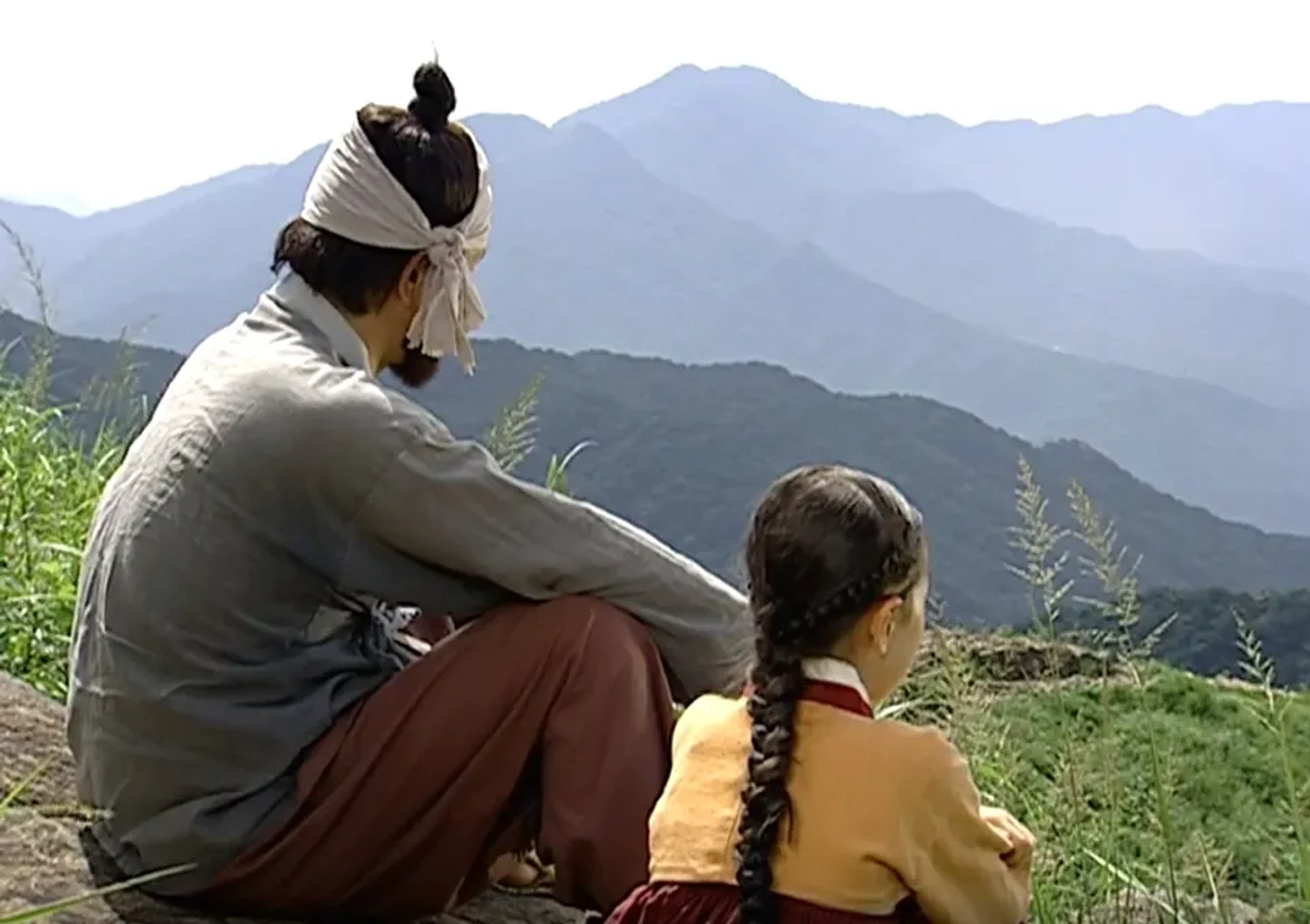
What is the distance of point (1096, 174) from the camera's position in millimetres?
74688

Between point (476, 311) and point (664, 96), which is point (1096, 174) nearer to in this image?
point (664, 96)

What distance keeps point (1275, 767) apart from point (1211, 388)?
5408 centimetres

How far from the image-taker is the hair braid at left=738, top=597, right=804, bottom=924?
1.72m

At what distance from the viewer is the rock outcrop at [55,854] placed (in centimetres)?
206

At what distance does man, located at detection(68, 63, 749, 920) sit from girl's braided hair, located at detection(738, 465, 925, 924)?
13.2 inches

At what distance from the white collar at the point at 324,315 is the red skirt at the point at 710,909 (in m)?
0.81

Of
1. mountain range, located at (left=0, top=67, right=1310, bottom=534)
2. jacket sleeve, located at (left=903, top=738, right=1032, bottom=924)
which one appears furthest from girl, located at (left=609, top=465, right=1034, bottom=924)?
mountain range, located at (left=0, top=67, right=1310, bottom=534)

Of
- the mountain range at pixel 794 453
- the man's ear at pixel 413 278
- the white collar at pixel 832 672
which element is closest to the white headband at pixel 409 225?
the man's ear at pixel 413 278

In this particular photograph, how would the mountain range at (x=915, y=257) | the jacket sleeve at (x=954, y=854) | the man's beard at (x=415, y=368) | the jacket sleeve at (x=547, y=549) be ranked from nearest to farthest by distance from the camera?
the jacket sleeve at (x=954, y=854), the jacket sleeve at (x=547, y=549), the man's beard at (x=415, y=368), the mountain range at (x=915, y=257)

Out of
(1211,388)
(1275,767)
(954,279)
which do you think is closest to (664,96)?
(954,279)

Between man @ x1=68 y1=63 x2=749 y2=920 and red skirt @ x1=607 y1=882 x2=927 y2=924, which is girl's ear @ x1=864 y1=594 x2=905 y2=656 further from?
man @ x1=68 y1=63 x2=749 y2=920

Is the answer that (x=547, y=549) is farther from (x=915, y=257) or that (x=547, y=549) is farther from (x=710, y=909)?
(x=915, y=257)

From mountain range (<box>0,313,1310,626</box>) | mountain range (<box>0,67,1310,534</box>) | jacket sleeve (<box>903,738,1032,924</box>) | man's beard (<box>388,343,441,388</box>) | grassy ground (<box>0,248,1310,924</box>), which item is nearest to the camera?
jacket sleeve (<box>903,738,1032,924</box>)

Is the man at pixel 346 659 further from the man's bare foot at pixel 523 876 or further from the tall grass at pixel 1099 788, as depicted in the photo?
the tall grass at pixel 1099 788
